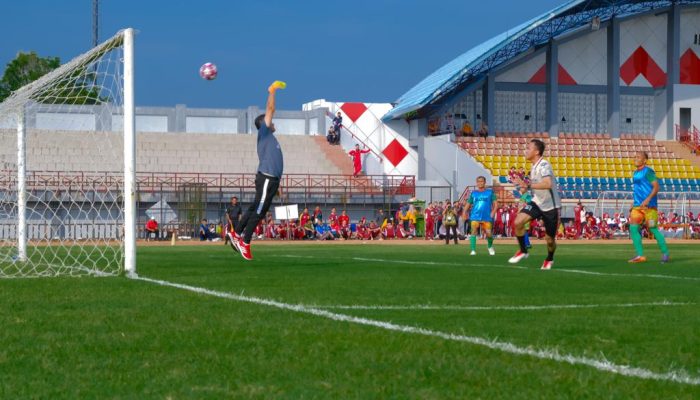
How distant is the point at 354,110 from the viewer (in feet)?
183

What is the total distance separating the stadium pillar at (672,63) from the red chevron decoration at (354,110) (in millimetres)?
15498

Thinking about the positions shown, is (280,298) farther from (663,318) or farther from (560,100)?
(560,100)

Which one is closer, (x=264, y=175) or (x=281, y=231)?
(x=264, y=175)

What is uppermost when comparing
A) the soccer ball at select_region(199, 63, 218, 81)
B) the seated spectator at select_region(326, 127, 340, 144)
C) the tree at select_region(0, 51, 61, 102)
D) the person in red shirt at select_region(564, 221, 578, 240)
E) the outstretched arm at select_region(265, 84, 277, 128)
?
the tree at select_region(0, 51, 61, 102)

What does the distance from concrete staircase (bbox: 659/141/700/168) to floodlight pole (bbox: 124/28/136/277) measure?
44788mm

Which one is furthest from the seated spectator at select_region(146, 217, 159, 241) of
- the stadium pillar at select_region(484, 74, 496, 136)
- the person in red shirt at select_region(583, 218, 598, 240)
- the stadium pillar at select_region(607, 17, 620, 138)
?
the stadium pillar at select_region(607, 17, 620, 138)

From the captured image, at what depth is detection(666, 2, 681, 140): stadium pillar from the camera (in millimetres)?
56062

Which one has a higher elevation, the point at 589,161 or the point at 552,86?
the point at 552,86

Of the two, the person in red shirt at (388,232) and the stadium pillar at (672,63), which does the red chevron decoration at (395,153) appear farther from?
the stadium pillar at (672,63)

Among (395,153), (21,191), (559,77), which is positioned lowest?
(21,191)

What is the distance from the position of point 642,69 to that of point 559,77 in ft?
15.2

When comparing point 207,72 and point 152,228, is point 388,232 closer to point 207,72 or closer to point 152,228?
point 152,228

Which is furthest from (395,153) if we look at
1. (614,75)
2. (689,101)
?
(689,101)

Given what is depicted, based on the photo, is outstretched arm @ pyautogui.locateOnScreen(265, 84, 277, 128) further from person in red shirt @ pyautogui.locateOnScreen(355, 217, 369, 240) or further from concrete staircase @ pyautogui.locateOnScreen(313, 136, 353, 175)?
concrete staircase @ pyautogui.locateOnScreen(313, 136, 353, 175)
